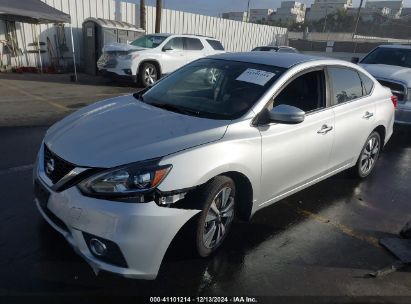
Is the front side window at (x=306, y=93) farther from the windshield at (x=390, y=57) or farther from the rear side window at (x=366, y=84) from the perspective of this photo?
the windshield at (x=390, y=57)

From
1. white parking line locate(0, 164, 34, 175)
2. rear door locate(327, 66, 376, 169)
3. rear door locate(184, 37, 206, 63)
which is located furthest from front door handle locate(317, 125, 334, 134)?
rear door locate(184, 37, 206, 63)

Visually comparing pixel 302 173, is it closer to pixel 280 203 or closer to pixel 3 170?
pixel 280 203

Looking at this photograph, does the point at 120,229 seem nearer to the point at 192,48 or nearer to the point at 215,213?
the point at 215,213

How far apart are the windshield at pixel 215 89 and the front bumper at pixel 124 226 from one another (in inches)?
44.2

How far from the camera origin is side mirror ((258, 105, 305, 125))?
331cm

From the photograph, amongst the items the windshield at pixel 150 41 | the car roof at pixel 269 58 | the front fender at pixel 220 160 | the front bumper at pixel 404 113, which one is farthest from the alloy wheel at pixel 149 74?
the front fender at pixel 220 160

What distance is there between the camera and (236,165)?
3.08m

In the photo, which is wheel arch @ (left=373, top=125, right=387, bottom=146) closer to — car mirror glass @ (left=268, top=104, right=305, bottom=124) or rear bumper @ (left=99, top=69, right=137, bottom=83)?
car mirror glass @ (left=268, top=104, right=305, bottom=124)

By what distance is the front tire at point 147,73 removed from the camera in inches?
510

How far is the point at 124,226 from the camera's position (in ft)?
8.26

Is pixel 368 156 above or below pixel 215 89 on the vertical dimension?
below

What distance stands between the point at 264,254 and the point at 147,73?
10.6 m

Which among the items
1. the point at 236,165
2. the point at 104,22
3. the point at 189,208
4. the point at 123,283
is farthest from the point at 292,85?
the point at 104,22

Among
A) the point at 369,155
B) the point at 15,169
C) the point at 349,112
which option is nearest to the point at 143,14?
the point at 15,169
